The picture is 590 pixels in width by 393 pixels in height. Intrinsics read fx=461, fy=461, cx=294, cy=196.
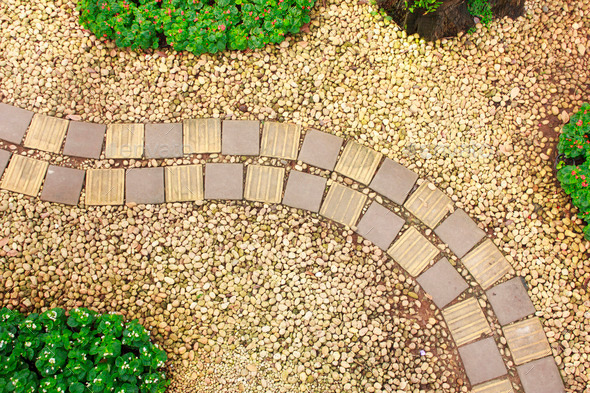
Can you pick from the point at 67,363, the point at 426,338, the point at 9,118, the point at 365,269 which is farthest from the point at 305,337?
the point at 9,118

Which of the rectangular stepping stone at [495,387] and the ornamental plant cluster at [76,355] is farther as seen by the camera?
the rectangular stepping stone at [495,387]

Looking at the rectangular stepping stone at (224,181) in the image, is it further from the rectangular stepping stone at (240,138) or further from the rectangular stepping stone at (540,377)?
the rectangular stepping stone at (540,377)

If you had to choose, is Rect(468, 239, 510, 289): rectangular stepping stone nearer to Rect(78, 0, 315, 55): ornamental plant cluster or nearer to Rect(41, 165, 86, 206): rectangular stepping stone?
Rect(78, 0, 315, 55): ornamental plant cluster

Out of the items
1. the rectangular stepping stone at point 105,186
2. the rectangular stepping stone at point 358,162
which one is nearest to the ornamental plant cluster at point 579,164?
the rectangular stepping stone at point 358,162

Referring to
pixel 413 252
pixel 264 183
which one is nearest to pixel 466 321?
pixel 413 252

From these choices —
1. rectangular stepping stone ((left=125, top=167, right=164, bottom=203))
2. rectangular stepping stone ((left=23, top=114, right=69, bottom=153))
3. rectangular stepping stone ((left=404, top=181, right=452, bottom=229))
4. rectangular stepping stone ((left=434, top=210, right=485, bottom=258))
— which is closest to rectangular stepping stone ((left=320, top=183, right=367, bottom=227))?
rectangular stepping stone ((left=404, top=181, right=452, bottom=229))

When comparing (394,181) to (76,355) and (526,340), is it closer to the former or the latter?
(526,340)

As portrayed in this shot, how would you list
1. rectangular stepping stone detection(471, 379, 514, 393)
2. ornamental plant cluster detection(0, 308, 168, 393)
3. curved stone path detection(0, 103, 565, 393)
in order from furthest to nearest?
curved stone path detection(0, 103, 565, 393) → rectangular stepping stone detection(471, 379, 514, 393) → ornamental plant cluster detection(0, 308, 168, 393)
